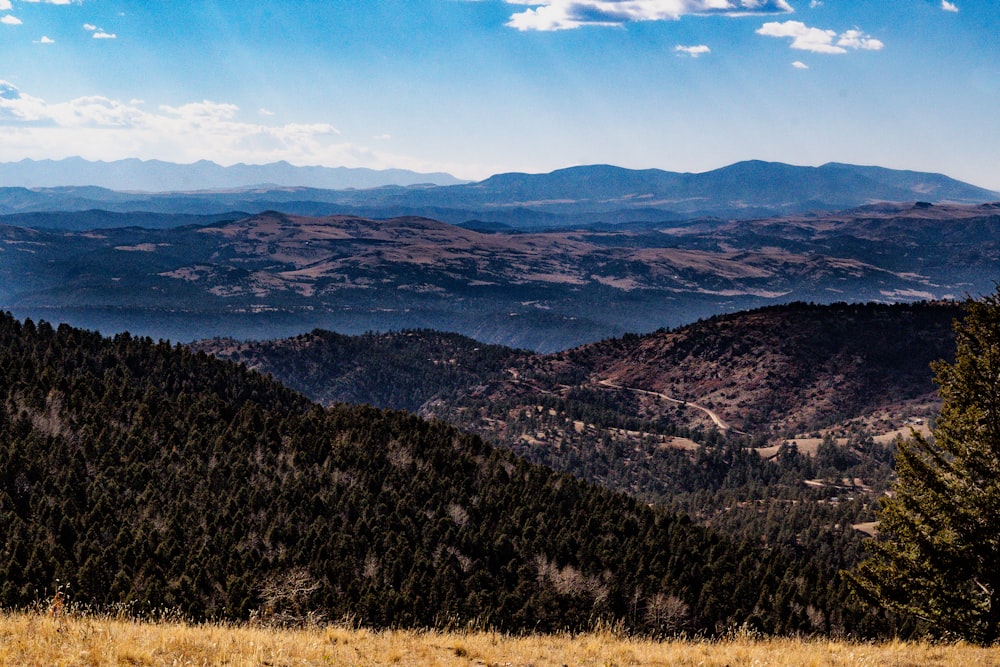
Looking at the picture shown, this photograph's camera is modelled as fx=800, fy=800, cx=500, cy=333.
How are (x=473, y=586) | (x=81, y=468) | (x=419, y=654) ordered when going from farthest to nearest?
1. (x=81, y=468)
2. (x=473, y=586)
3. (x=419, y=654)

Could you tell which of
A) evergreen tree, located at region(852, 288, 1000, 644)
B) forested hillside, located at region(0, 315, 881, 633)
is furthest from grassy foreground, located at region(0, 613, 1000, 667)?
forested hillside, located at region(0, 315, 881, 633)

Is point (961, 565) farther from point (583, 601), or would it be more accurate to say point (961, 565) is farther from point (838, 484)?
point (838, 484)

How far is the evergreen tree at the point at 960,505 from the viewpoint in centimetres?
3128

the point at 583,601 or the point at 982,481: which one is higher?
the point at 982,481

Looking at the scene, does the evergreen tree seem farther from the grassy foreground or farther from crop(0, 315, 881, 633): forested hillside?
crop(0, 315, 881, 633): forested hillside

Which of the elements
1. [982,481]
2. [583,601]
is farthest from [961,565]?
[583,601]

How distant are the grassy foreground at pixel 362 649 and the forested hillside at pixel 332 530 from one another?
19.6 metres

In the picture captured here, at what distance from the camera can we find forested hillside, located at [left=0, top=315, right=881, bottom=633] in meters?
54.9

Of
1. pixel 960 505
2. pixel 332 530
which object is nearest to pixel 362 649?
pixel 960 505

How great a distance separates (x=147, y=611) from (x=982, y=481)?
44.0 metres

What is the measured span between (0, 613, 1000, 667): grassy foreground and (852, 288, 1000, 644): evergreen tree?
350cm

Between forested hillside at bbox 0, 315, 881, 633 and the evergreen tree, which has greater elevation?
the evergreen tree

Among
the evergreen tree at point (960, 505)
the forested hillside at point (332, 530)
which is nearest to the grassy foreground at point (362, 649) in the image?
the evergreen tree at point (960, 505)

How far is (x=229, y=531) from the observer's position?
6519cm
